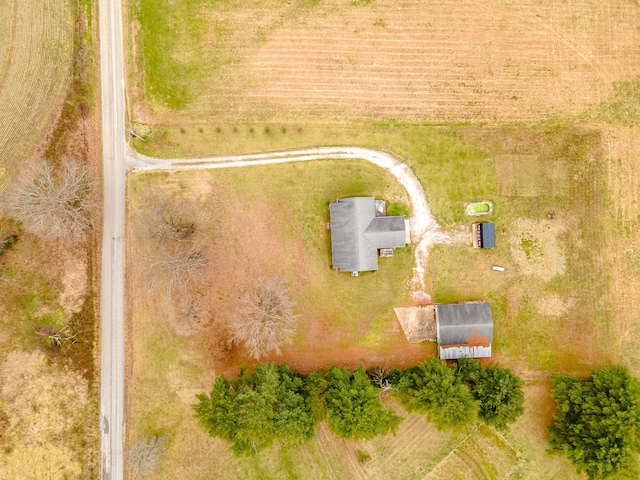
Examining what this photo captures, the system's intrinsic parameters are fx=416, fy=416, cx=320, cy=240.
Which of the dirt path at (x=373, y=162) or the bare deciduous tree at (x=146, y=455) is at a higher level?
the dirt path at (x=373, y=162)

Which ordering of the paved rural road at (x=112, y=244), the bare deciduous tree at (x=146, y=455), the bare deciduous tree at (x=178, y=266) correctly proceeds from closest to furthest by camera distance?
the bare deciduous tree at (x=178, y=266) < the bare deciduous tree at (x=146, y=455) < the paved rural road at (x=112, y=244)

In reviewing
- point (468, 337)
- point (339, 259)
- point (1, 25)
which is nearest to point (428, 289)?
point (468, 337)

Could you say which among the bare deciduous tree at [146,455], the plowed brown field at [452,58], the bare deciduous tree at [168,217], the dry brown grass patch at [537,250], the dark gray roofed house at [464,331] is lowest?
the bare deciduous tree at [146,455]

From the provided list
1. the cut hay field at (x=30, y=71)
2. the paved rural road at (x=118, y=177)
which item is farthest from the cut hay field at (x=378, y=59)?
the cut hay field at (x=30, y=71)

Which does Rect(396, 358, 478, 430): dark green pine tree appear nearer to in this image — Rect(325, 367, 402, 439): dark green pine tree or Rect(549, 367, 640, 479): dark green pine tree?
Rect(325, 367, 402, 439): dark green pine tree

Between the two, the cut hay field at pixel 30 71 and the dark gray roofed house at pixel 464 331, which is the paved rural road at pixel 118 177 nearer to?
the cut hay field at pixel 30 71

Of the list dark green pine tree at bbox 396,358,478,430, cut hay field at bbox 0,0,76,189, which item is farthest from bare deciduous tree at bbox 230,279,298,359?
cut hay field at bbox 0,0,76,189
